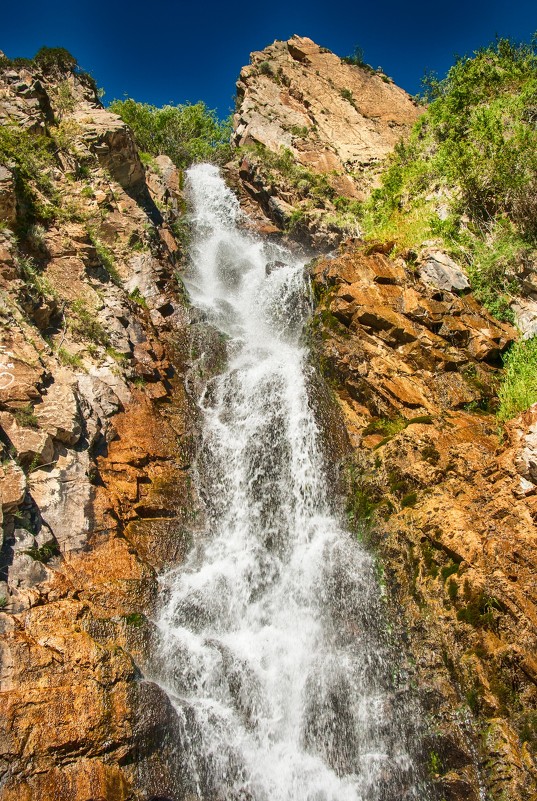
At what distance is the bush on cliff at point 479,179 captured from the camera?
12.9 m

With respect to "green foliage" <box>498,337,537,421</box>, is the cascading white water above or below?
below

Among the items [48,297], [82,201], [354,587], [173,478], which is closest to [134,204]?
[82,201]

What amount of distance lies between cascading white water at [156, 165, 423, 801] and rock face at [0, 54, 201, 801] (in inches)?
25.8

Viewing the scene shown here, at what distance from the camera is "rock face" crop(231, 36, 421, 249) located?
25.2 meters

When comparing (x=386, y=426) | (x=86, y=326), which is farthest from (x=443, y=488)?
(x=86, y=326)

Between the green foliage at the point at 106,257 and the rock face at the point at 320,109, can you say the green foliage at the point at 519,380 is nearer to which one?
the green foliage at the point at 106,257

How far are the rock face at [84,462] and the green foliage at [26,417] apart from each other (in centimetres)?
2

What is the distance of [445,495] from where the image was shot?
9.02 metres

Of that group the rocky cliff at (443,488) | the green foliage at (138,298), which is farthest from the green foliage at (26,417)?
the green foliage at (138,298)

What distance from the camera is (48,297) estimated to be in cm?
1164

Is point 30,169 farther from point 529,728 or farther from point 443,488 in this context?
point 529,728

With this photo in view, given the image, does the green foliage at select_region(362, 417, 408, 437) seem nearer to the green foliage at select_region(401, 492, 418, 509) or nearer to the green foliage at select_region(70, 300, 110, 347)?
the green foliage at select_region(401, 492, 418, 509)

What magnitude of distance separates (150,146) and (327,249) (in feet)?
53.8

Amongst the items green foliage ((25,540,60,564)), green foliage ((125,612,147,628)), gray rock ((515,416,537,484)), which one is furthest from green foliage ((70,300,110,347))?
gray rock ((515,416,537,484))
